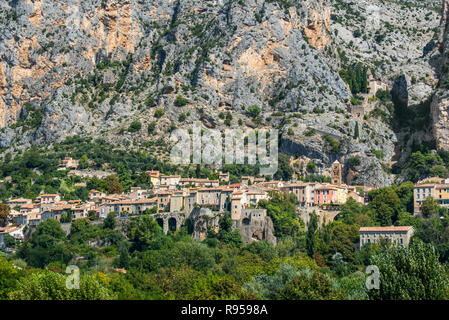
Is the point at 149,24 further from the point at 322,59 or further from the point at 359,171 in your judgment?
the point at 359,171

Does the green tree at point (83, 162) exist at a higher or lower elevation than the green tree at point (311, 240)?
higher

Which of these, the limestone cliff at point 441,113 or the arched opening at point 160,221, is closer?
the arched opening at point 160,221

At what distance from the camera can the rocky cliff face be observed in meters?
112

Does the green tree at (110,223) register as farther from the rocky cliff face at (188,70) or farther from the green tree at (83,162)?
the rocky cliff face at (188,70)

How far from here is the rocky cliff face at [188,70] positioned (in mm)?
111500

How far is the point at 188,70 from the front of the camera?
395 ft

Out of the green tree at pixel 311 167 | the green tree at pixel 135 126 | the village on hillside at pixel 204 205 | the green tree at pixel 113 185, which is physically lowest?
the village on hillside at pixel 204 205

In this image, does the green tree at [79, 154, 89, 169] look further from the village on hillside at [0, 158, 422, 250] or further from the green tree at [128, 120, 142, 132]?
the green tree at [128, 120, 142, 132]

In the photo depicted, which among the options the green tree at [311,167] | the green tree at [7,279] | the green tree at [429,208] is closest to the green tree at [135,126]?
the green tree at [311,167]

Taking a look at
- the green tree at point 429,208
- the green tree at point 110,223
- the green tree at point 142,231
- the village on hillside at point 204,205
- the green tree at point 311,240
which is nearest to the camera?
the green tree at point 311,240

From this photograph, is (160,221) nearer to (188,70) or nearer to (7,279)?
(7,279)

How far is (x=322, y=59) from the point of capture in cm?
12312

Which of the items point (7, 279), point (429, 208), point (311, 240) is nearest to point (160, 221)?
point (311, 240)

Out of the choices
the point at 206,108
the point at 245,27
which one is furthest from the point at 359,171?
the point at 245,27
